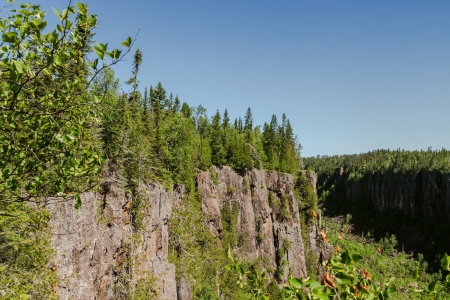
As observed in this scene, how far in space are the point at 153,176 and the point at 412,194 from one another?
147 metres

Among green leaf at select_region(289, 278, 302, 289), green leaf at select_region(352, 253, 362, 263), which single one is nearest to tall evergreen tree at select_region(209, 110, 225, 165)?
green leaf at select_region(289, 278, 302, 289)

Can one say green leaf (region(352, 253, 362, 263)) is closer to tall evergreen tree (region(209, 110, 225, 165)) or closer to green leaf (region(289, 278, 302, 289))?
green leaf (region(289, 278, 302, 289))

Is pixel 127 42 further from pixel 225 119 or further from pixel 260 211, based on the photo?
pixel 225 119

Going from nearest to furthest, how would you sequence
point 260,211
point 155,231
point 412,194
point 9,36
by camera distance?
1. point 9,36
2. point 155,231
3. point 260,211
4. point 412,194

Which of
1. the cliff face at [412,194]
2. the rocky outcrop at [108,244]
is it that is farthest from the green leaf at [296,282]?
the cliff face at [412,194]

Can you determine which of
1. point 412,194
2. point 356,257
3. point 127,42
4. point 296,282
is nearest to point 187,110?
point 127,42

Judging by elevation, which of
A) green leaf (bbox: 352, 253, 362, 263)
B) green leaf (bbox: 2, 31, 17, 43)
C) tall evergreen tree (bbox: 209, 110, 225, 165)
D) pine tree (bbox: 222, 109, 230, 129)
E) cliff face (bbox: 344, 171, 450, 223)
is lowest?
cliff face (bbox: 344, 171, 450, 223)

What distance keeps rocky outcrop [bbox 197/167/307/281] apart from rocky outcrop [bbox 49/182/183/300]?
23993 mm

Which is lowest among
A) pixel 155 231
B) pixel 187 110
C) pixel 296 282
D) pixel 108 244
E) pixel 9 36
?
pixel 155 231

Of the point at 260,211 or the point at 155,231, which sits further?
the point at 260,211

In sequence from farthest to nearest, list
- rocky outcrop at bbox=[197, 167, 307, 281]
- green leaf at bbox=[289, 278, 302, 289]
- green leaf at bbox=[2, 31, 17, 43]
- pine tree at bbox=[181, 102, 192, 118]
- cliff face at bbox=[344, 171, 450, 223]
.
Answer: cliff face at bbox=[344, 171, 450, 223], pine tree at bbox=[181, 102, 192, 118], rocky outcrop at bbox=[197, 167, 307, 281], green leaf at bbox=[2, 31, 17, 43], green leaf at bbox=[289, 278, 302, 289]

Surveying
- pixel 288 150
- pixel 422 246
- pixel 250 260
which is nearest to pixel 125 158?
pixel 250 260

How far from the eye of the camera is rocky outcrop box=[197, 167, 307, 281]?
63.8 meters

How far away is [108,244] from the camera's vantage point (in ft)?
90.7
